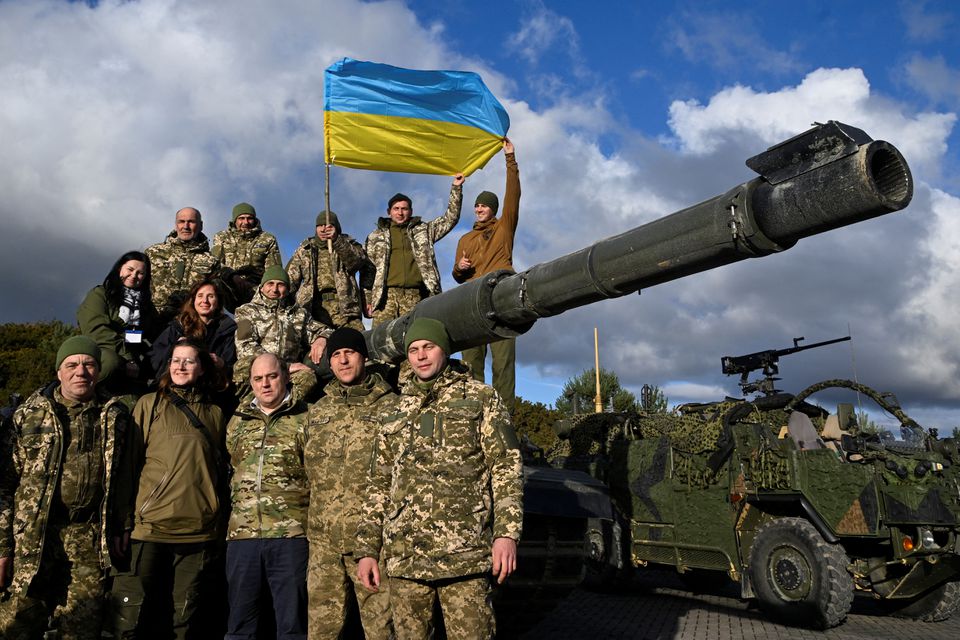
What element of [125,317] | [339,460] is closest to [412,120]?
[125,317]

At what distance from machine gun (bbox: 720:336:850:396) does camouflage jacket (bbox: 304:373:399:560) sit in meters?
7.98

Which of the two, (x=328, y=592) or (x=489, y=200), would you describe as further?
(x=489, y=200)

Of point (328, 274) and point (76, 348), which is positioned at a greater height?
point (328, 274)

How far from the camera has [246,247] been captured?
8.00m

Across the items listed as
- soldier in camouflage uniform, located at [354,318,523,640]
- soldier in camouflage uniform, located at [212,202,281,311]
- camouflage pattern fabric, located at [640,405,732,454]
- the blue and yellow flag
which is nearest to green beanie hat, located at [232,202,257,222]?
soldier in camouflage uniform, located at [212,202,281,311]

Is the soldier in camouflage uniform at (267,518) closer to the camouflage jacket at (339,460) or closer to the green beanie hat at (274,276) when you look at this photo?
the camouflage jacket at (339,460)

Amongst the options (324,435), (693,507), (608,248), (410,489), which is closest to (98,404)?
(324,435)

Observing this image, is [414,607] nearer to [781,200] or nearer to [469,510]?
[469,510]

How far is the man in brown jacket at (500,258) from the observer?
691 centimetres

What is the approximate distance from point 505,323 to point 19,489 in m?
2.61

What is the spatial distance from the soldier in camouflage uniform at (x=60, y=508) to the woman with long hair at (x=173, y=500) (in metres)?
0.12

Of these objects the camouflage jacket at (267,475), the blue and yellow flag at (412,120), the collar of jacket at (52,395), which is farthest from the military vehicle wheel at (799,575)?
the collar of jacket at (52,395)

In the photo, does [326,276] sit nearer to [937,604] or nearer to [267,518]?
[267,518]

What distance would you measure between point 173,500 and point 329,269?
12.3ft
